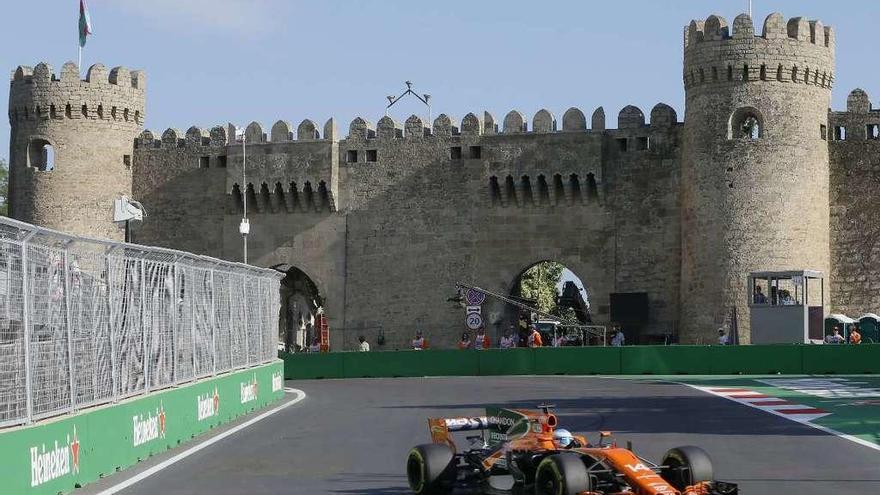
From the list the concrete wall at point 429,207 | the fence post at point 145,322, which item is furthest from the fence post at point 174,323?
the concrete wall at point 429,207

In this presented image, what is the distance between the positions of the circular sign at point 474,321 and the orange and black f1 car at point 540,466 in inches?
1324

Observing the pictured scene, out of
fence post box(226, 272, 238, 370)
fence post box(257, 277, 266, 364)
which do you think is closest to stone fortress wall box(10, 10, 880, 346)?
fence post box(257, 277, 266, 364)

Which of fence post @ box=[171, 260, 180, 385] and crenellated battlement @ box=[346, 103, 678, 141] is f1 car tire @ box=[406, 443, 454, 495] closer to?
fence post @ box=[171, 260, 180, 385]

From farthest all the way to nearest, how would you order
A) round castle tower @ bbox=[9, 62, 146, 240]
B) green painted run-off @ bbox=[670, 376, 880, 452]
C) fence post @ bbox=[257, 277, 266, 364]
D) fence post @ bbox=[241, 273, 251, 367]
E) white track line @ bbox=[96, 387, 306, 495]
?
1. round castle tower @ bbox=[9, 62, 146, 240]
2. fence post @ bbox=[257, 277, 266, 364]
3. fence post @ bbox=[241, 273, 251, 367]
4. green painted run-off @ bbox=[670, 376, 880, 452]
5. white track line @ bbox=[96, 387, 306, 495]

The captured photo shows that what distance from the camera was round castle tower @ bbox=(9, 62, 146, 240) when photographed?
52.5 meters

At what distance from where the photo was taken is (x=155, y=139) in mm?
54062

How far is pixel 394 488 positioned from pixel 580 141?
35.7m

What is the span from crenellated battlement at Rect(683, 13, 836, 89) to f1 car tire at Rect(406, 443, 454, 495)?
34.1 m

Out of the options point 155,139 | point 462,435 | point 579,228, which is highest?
point 155,139

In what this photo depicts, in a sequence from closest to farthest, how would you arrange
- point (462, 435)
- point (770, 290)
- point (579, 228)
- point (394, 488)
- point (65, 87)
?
point (394, 488) < point (462, 435) < point (770, 290) < point (579, 228) < point (65, 87)

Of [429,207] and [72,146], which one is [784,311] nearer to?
[429,207]

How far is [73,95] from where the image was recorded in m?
52.9

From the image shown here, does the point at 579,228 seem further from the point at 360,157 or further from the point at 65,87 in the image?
the point at 65,87

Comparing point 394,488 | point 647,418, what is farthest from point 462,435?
point 394,488
